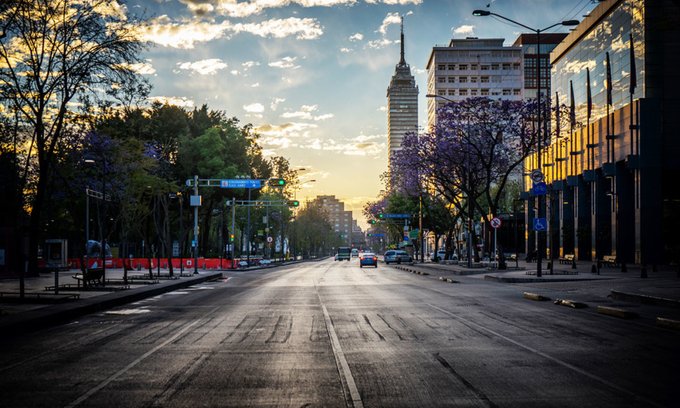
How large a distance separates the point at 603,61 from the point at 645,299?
44.1 meters

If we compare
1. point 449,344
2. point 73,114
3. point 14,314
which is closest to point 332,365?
point 449,344

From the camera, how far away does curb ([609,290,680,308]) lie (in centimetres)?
1912

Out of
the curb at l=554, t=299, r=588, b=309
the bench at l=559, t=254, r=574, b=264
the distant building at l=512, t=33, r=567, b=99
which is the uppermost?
the distant building at l=512, t=33, r=567, b=99

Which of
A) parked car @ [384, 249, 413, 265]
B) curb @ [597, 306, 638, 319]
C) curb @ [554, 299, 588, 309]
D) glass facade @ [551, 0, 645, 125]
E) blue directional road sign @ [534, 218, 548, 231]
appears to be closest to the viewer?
curb @ [597, 306, 638, 319]

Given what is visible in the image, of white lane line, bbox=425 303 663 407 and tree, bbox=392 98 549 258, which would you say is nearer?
white lane line, bbox=425 303 663 407

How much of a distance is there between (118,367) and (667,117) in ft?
162

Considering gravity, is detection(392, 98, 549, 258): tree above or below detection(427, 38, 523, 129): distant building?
below

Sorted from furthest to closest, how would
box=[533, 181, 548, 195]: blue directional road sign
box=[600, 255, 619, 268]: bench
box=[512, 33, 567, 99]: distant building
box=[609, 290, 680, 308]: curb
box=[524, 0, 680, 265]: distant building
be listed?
box=[512, 33, 567, 99]: distant building < box=[600, 255, 619, 268]: bench < box=[524, 0, 680, 265]: distant building < box=[533, 181, 548, 195]: blue directional road sign < box=[609, 290, 680, 308]: curb

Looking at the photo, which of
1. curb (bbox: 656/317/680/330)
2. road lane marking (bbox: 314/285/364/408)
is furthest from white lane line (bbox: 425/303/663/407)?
curb (bbox: 656/317/680/330)

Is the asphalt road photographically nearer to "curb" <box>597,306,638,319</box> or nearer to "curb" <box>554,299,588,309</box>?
"curb" <box>597,306,638,319</box>

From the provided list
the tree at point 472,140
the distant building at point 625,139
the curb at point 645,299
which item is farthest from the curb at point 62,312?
the tree at point 472,140

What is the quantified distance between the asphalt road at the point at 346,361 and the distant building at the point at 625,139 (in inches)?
1108

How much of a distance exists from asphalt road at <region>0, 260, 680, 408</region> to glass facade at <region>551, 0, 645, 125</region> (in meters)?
40.7

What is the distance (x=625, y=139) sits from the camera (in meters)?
52.9
